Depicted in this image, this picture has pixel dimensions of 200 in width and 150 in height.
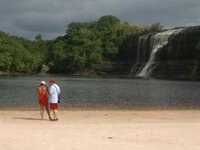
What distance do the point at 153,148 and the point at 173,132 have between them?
13.5 ft

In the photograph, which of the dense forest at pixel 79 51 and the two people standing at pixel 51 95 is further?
the dense forest at pixel 79 51

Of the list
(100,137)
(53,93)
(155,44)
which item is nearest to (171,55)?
(155,44)

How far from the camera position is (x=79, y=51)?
167250 millimetres

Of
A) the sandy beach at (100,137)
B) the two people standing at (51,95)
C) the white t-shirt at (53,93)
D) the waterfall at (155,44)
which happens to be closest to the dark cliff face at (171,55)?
the waterfall at (155,44)

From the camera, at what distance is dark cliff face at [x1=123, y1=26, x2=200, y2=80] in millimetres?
117500

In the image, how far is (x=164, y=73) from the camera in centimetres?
12131

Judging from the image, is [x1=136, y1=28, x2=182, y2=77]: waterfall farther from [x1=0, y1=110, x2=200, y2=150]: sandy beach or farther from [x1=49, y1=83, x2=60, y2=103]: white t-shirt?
[x1=0, y1=110, x2=200, y2=150]: sandy beach

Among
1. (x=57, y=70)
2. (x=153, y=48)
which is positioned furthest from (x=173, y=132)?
(x=57, y=70)

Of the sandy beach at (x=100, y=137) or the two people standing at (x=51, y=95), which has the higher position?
the two people standing at (x=51, y=95)

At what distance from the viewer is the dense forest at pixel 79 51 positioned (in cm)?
16274

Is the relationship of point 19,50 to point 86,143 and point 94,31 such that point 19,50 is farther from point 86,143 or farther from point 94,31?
point 86,143

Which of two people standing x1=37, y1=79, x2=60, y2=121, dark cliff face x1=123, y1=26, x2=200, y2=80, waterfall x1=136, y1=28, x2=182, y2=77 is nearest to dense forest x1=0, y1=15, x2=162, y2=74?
dark cliff face x1=123, y1=26, x2=200, y2=80

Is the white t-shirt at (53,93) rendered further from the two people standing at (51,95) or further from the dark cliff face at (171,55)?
the dark cliff face at (171,55)

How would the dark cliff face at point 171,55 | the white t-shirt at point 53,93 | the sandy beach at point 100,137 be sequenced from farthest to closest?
1. the dark cliff face at point 171,55
2. the white t-shirt at point 53,93
3. the sandy beach at point 100,137
